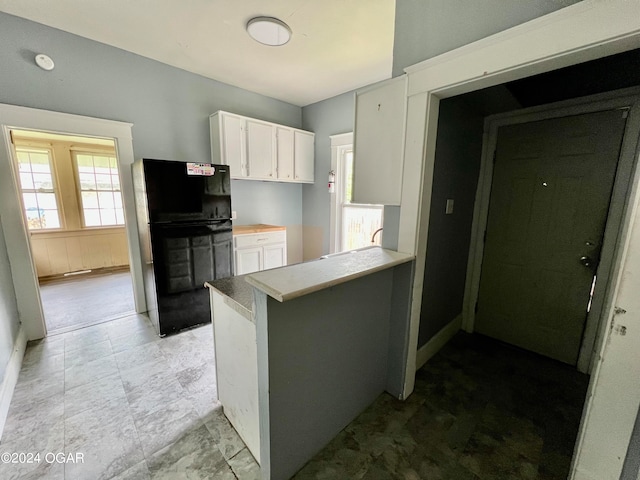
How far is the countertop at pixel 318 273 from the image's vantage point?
98cm

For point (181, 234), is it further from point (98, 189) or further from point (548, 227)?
point (98, 189)

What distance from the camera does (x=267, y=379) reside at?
110cm

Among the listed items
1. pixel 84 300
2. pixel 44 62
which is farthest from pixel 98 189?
pixel 44 62

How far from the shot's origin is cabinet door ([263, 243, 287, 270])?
3496 mm

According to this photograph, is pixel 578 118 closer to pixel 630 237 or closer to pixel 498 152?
pixel 498 152

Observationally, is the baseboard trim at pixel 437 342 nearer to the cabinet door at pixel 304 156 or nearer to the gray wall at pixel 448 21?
the gray wall at pixel 448 21

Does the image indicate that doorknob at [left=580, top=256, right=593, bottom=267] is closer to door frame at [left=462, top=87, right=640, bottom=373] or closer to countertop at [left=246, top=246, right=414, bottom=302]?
door frame at [left=462, top=87, right=640, bottom=373]

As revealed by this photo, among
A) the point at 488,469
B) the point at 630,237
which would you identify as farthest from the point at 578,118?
the point at 488,469

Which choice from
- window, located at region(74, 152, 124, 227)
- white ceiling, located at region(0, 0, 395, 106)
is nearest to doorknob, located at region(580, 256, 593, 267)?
white ceiling, located at region(0, 0, 395, 106)

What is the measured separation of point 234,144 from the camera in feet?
10.3

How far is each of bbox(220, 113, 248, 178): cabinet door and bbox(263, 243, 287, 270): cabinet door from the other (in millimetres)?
998

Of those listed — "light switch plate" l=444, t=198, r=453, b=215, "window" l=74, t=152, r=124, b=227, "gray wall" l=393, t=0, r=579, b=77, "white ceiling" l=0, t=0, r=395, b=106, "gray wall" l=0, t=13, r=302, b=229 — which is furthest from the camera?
"window" l=74, t=152, r=124, b=227

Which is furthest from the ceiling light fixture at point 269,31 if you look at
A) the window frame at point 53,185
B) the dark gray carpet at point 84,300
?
the window frame at point 53,185

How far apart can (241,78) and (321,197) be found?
1.81 m
